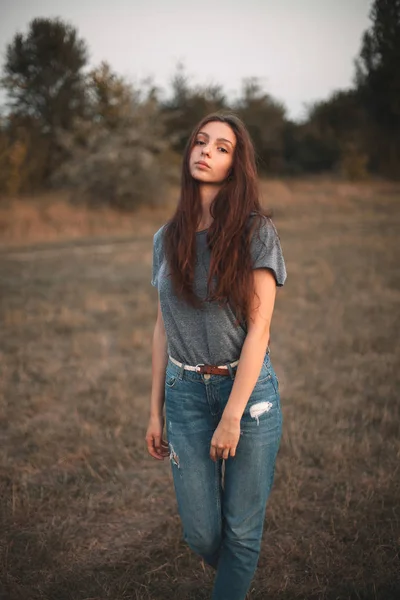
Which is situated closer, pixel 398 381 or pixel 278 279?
pixel 278 279

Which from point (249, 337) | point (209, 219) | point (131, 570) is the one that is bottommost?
point (131, 570)

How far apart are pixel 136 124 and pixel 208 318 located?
63.0 ft

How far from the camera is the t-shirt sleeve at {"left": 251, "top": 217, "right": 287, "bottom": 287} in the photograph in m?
1.96

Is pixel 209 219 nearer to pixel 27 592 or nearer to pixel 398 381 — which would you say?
pixel 27 592

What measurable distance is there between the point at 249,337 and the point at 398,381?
3.81m

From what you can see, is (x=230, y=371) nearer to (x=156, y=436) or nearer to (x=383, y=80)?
(x=156, y=436)

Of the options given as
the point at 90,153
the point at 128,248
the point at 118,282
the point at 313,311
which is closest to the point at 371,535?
the point at 313,311

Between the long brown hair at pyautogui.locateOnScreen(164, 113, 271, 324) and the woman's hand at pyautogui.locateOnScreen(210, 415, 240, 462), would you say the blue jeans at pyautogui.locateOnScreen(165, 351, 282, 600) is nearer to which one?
the woman's hand at pyautogui.locateOnScreen(210, 415, 240, 462)

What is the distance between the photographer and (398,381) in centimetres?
524

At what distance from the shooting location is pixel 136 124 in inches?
779

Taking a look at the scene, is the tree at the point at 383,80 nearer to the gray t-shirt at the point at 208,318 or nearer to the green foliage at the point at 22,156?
the green foliage at the point at 22,156

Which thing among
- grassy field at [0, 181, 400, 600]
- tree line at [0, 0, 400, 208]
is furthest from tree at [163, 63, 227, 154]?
grassy field at [0, 181, 400, 600]

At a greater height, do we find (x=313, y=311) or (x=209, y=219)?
(x=209, y=219)

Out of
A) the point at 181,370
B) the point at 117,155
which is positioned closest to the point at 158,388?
the point at 181,370
